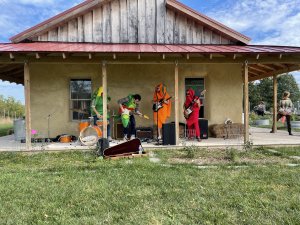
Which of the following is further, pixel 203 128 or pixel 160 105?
pixel 203 128

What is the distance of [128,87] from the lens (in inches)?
425

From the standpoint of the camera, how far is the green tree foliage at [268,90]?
36906mm

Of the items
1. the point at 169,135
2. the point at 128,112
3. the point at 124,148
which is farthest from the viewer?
the point at 128,112

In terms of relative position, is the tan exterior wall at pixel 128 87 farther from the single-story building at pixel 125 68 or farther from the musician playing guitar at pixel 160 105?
the musician playing guitar at pixel 160 105

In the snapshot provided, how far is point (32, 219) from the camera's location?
11.1 ft

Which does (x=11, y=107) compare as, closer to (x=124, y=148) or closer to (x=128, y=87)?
(x=128, y=87)

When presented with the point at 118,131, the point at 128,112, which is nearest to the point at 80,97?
the point at 118,131

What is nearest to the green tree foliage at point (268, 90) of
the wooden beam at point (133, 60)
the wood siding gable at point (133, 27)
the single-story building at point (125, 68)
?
the single-story building at point (125, 68)

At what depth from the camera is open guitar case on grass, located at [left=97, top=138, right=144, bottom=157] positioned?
7105 mm

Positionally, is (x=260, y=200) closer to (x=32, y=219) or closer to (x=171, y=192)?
(x=171, y=192)

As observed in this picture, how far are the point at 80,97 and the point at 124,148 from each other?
4.28m

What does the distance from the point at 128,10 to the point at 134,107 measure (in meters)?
3.81

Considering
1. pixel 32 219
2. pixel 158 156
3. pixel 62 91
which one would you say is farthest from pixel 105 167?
pixel 62 91

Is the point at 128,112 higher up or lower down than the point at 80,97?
lower down
